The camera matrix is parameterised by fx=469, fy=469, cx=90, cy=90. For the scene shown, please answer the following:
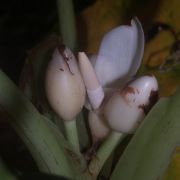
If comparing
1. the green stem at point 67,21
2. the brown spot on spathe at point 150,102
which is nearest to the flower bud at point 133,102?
the brown spot on spathe at point 150,102

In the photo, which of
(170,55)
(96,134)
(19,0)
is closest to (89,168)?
(96,134)

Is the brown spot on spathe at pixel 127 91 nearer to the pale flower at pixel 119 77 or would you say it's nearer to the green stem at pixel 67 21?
the pale flower at pixel 119 77

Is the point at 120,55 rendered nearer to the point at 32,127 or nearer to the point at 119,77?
the point at 119,77

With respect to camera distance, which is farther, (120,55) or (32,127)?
(120,55)

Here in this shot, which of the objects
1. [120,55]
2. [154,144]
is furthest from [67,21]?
[154,144]

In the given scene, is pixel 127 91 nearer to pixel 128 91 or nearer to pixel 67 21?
pixel 128 91

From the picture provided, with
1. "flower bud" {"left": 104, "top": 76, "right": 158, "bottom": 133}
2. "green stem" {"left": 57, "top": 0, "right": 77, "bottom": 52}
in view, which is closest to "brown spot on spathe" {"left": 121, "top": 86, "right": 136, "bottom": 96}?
"flower bud" {"left": 104, "top": 76, "right": 158, "bottom": 133}
